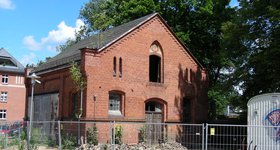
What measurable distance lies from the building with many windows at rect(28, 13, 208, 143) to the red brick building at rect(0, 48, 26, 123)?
40.1 meters

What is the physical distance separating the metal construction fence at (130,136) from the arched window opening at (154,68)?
4117 millimetres

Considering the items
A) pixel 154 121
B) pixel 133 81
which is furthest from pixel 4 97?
pixel 133 81

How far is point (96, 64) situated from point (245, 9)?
1106 centimetres

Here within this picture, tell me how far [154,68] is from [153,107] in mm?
3121

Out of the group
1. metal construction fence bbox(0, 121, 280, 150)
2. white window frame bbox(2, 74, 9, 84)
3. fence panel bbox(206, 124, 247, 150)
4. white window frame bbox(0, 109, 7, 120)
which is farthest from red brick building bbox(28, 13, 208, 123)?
white window frame bbox(2, 74, 9, 84)

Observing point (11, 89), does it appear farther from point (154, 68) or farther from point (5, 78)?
point (154, 68)

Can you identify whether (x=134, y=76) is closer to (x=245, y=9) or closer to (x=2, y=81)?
(x=245, y=9)

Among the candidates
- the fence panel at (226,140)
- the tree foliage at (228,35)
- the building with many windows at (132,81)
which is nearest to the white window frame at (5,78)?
the tree foliage at (228,35)

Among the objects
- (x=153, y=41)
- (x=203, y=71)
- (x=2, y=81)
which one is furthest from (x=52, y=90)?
(x=2, y=81)

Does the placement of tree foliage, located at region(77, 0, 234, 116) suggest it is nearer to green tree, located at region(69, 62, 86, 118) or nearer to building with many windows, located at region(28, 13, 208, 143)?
building with many windows, located at region(28, 13, 208, 143)

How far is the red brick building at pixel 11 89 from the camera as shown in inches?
2849

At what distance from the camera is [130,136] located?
28125 mm

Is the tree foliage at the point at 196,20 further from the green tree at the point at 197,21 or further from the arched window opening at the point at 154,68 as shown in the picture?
the arched window opening at the point at 154,68

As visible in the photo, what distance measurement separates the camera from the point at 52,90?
3186 cm
